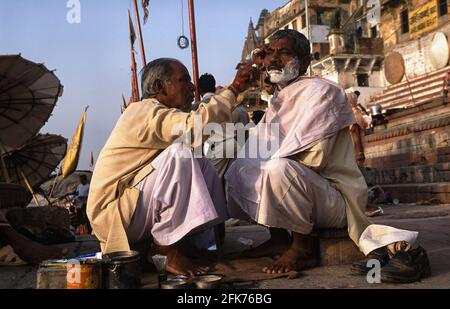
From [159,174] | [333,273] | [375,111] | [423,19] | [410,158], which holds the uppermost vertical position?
[423,19]

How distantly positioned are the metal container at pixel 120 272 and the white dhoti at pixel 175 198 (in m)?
0.33

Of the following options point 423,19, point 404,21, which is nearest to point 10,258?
point 423,19

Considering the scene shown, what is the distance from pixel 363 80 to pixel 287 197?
3053cm

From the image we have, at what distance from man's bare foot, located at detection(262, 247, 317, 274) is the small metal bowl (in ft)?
1.24

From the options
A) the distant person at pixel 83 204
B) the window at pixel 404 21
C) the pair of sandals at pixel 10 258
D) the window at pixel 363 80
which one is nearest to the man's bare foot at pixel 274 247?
the pair of sandals at pixel 10 258

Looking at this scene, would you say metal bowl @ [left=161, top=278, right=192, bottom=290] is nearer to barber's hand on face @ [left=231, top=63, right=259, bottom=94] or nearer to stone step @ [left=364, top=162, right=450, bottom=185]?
barber's hand on face @ [left=231, top=63, right=259, bottom=94]

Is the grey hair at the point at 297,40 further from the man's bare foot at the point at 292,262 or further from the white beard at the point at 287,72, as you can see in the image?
the man's bare foot at the point at 292,262

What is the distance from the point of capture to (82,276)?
1.95 metres

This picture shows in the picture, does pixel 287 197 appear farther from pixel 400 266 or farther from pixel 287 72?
pixel 287 72

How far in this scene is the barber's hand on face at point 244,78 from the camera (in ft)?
8.43

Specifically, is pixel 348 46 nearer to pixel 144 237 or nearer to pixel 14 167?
pixel 14 167

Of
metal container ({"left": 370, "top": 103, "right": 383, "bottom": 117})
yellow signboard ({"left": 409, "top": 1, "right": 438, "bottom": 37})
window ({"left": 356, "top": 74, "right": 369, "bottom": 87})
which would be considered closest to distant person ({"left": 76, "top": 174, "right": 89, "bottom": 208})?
metal container ({"left": 370, "top": 103, "right": 383, "bottom": 117})

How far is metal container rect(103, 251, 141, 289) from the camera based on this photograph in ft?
6.72
